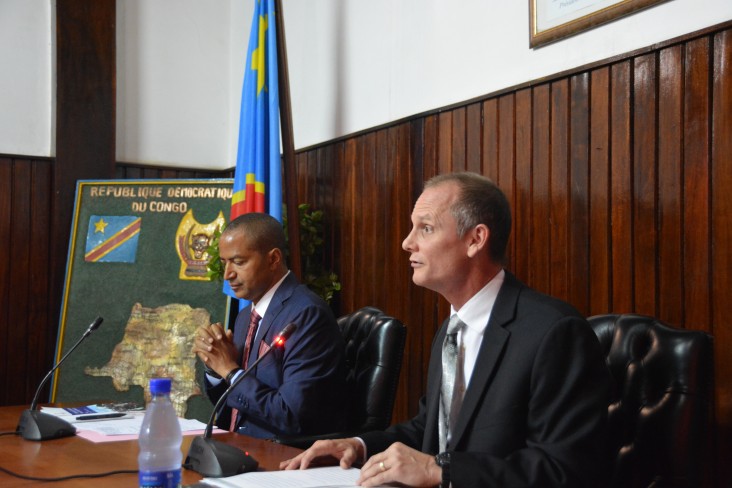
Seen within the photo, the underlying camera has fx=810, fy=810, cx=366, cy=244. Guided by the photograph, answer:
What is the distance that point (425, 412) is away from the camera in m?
2.13

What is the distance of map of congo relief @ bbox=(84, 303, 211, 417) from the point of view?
4.27 metres

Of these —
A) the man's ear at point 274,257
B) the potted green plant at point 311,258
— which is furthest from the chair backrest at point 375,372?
the potted green plant at point 311,258

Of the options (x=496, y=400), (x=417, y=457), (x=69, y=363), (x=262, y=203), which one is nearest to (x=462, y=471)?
(x=417, y=457)

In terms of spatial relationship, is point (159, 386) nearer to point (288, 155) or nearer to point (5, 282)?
point (288, 155)

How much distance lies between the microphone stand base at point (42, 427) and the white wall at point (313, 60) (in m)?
2.02

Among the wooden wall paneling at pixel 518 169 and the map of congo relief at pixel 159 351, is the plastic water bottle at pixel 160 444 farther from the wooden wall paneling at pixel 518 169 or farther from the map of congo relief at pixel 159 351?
the map of congo relief at pixel 159 351

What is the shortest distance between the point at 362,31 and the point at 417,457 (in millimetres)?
3063

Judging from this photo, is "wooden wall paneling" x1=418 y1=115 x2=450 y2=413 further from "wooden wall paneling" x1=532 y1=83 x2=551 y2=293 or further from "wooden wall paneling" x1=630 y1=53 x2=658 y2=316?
"wooden wall paneling" x1=630 y1=53 x2=658 y2=316

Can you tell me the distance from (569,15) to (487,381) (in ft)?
5.36

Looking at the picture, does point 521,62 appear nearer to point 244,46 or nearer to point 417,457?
point 417,457

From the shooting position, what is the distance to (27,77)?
5055 mm

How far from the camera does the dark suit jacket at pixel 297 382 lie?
264 centimetres

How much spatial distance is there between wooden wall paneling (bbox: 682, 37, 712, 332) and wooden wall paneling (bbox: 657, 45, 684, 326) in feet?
0.06

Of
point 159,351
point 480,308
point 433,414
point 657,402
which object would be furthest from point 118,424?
point 159,351
